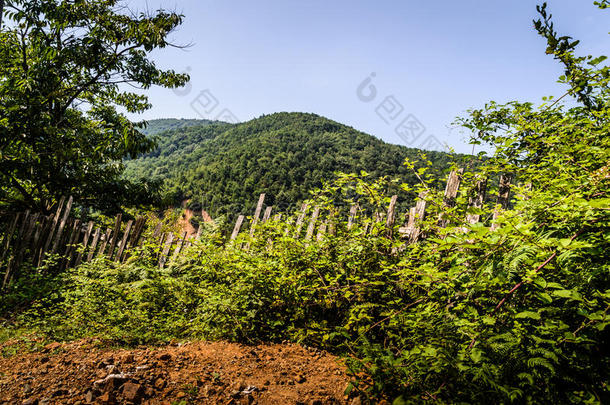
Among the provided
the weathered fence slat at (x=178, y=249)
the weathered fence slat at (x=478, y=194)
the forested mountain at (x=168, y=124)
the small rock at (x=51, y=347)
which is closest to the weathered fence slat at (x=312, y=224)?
the weathered fence slat at (x=478, y=194)

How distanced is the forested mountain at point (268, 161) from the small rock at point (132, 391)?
33.5 m

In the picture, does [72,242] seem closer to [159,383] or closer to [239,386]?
[159,383]

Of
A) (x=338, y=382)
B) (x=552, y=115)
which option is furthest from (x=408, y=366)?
(x=552, y=115)

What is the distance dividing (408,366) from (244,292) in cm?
218

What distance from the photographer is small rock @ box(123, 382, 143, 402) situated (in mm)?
1990

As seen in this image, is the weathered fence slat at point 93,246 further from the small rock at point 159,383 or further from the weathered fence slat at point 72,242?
the small rock at point 159,383

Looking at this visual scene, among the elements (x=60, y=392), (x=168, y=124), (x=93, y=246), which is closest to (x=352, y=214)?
(x=60, y=392)

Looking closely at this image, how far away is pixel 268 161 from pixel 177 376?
50.1 metres

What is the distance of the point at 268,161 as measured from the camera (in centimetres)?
5134

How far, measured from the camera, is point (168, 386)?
220 cm

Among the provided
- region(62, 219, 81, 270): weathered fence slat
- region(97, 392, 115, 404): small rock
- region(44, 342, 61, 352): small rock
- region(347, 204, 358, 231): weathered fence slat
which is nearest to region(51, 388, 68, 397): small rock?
region(97, 392, 115, 404): small rock

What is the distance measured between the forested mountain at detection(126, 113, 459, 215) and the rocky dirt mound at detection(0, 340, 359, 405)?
107 feet

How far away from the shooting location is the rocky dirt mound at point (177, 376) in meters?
2.07

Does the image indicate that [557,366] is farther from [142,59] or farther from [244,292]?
[142,59]
